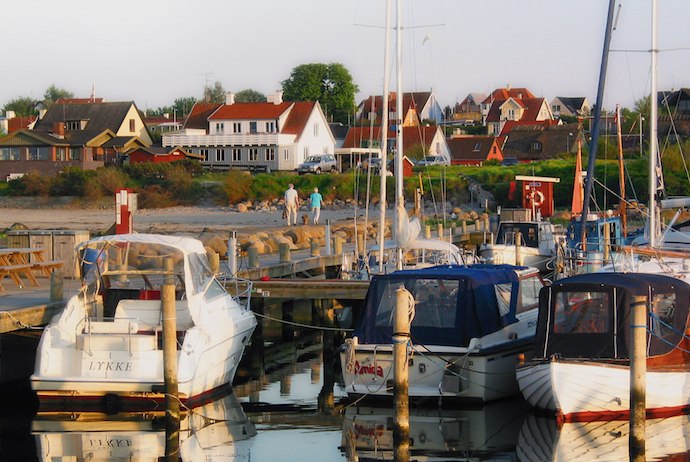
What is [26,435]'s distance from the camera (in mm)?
17266

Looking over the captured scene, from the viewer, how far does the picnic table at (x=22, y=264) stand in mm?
22859

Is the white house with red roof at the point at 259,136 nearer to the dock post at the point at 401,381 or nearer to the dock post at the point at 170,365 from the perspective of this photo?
the dock post at the point at 170,365

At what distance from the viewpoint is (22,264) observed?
2338 cm

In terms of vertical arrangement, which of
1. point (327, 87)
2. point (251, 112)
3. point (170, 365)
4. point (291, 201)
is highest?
point (327, 87)

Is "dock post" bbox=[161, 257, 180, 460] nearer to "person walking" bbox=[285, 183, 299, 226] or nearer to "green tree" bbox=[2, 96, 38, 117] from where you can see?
"person walking" bbox=[285, 183, 299, 226]

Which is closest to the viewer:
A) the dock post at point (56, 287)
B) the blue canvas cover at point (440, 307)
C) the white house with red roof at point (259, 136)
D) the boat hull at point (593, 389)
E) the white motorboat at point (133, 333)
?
the boat hull at point (593, 389)

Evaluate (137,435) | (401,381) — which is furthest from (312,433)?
(137,435)

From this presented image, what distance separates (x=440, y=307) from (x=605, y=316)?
9.39 feet

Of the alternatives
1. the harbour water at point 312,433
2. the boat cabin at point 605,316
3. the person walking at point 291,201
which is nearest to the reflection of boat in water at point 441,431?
the harbour water at point 312,433

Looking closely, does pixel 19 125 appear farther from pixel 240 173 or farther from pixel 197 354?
pixel 197 354

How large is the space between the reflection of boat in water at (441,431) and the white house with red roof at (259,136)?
68655 mm

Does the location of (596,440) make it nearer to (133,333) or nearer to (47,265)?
(133,333)

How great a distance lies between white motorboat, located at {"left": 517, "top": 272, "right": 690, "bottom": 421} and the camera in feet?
55.3

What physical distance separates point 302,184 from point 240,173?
4433mm
